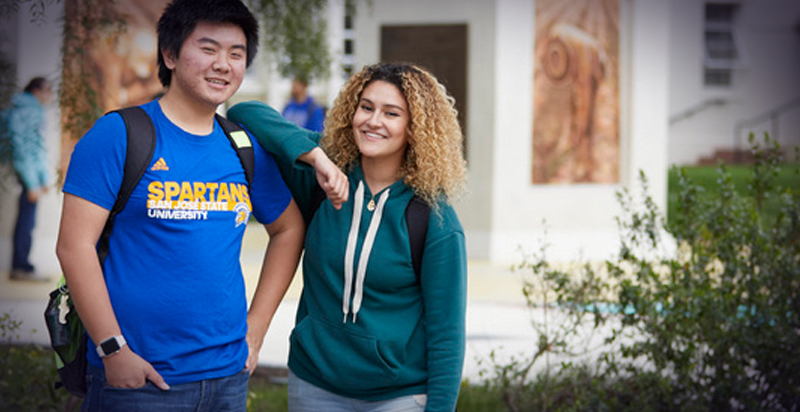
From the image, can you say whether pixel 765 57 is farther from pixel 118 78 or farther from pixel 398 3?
pixel 118 78

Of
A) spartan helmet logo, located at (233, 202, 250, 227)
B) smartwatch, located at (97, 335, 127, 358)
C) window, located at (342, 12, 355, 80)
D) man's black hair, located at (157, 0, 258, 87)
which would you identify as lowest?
smartwatch, located at (97, 335, 127, 358)

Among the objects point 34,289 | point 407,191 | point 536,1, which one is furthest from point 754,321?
point 536,1

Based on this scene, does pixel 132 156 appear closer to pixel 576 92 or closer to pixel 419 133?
pixel 419 133

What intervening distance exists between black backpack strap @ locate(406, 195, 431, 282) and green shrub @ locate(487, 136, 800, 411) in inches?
75.1

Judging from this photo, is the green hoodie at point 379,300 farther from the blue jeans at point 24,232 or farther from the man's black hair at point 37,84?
the blue jeans at point 24,232

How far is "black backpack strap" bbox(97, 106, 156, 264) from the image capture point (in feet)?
7.68

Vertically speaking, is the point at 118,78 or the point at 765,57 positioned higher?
the point at 765,57

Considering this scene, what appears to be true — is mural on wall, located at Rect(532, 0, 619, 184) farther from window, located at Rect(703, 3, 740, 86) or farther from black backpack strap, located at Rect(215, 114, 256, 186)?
window, located at Rect(703, 3, 740, 86)

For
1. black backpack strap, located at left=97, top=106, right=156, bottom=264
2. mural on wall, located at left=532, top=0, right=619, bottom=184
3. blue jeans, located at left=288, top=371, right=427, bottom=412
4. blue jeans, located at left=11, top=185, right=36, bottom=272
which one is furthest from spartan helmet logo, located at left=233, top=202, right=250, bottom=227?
mural on wall, located at left=532, top=0, right=619, bottom=184

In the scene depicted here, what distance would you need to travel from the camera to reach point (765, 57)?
25359mm

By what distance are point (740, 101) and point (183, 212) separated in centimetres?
2494

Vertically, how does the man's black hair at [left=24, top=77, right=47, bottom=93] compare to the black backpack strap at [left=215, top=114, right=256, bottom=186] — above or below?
above

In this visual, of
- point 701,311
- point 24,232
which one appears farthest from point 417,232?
point 24,232

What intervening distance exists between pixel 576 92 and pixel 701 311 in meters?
8.41
